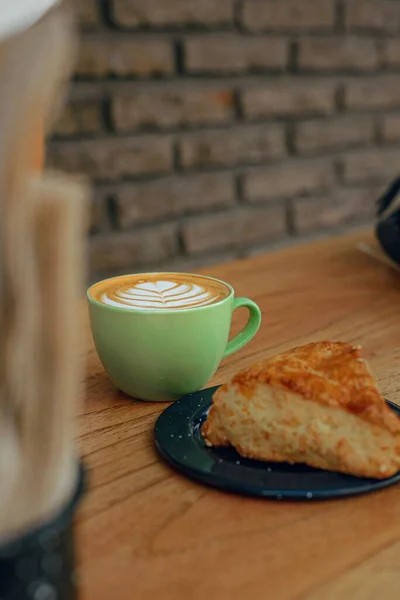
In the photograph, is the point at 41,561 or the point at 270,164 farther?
the point at 270,164

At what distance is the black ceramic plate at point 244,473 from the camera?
1.43 ft

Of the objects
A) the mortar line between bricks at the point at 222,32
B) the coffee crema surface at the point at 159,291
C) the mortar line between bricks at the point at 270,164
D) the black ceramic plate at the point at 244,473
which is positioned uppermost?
the mortar line between bricks at the point at 222,32

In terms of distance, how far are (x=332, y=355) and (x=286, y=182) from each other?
4.43 feet

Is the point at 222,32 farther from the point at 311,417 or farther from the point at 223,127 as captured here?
the point at 311,417

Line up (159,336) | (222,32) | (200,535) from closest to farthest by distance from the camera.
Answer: (200,535), (159,336), (222,32)

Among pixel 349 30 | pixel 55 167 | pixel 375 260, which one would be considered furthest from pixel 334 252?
pixel 349 30

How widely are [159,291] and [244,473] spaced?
192 millimetres

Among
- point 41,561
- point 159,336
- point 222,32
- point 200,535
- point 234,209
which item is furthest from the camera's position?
point 234,209

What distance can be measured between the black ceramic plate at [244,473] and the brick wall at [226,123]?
103cm

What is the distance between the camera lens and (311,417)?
0.46 m

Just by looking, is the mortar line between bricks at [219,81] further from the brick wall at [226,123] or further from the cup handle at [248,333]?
the cup handle at [248,333]

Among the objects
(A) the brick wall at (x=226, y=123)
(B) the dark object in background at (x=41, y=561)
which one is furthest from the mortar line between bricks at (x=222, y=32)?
(B) the dark object in background at (x=41, y=561)

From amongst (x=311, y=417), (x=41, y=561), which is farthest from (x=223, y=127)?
(x=41, y=561)

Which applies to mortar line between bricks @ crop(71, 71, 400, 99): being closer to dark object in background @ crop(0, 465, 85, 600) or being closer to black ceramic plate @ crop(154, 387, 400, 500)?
black ceramic plate @ crop(154, 387, 400, 500)
